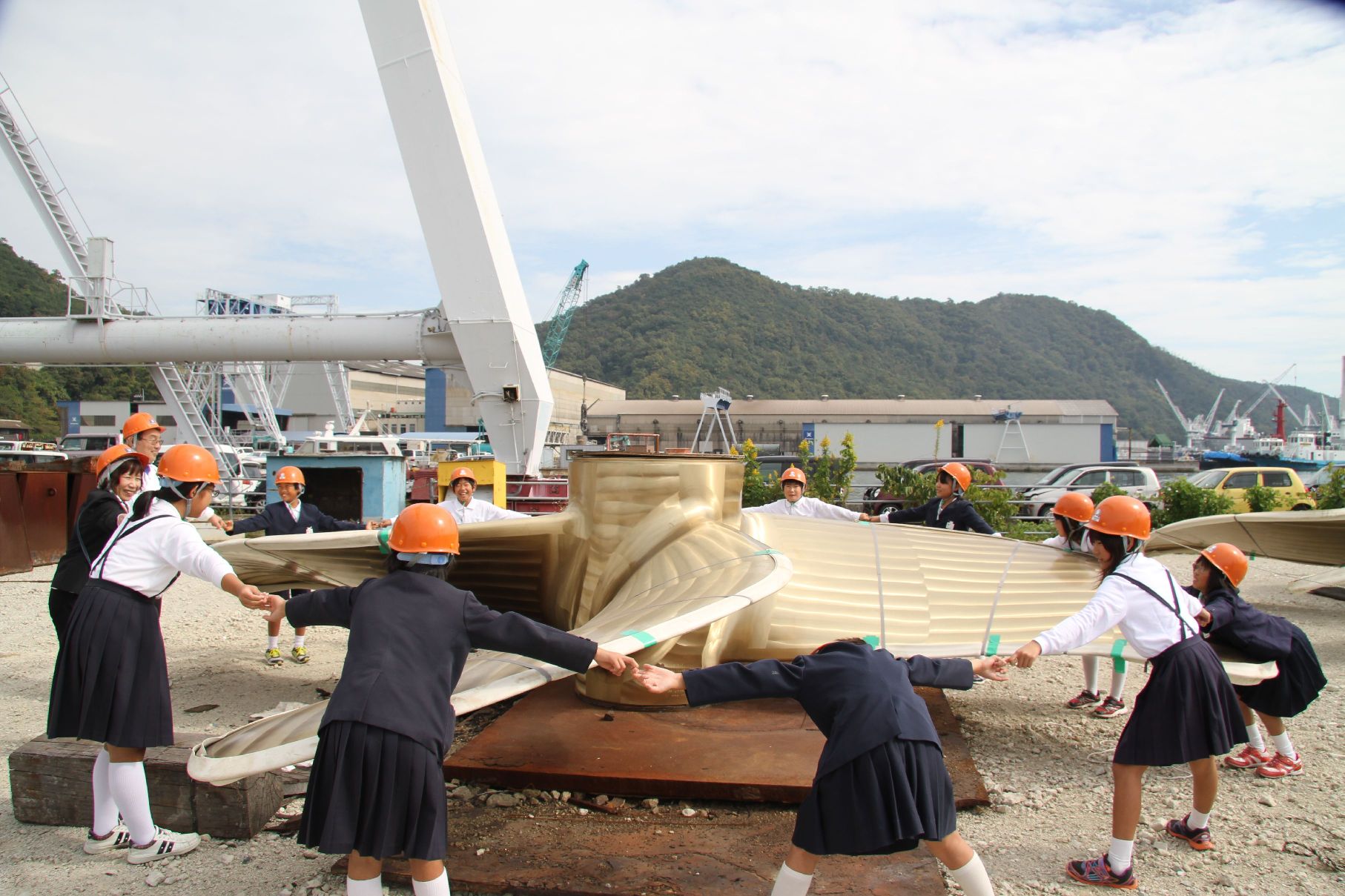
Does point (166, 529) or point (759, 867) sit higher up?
point (166, 529)

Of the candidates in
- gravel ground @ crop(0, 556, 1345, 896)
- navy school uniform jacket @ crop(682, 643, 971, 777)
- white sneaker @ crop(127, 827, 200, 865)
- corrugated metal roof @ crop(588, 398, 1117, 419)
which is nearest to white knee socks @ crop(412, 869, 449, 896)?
gravel ground @ crop(0, 556, 1345, 896)

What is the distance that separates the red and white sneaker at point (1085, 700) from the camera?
6230mm

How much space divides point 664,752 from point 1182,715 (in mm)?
2373

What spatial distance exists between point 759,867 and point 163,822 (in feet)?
9.09

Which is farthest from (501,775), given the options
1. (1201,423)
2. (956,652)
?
(1201,423)

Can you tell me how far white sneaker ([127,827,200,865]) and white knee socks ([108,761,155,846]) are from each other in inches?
1.4

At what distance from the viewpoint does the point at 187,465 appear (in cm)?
411

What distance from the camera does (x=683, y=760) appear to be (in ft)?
14.8

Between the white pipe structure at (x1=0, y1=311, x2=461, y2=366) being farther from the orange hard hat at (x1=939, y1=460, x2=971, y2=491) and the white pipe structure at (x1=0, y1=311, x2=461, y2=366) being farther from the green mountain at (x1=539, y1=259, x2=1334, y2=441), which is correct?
the green mountain at (x1=539, y1=259, x2=1334, y2=441)

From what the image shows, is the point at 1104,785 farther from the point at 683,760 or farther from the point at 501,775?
the point at 501,775

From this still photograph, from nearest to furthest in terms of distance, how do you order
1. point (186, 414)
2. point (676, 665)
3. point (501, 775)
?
point (501, 775)
point (676, 665)
point (186, 414)

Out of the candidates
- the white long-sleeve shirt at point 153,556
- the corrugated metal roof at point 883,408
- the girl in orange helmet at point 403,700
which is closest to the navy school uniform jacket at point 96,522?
the white long-sleeve shirt at point 153,556

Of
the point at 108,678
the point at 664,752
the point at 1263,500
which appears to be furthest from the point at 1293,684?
the point at 1263,500

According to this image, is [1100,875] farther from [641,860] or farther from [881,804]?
[641,860]
